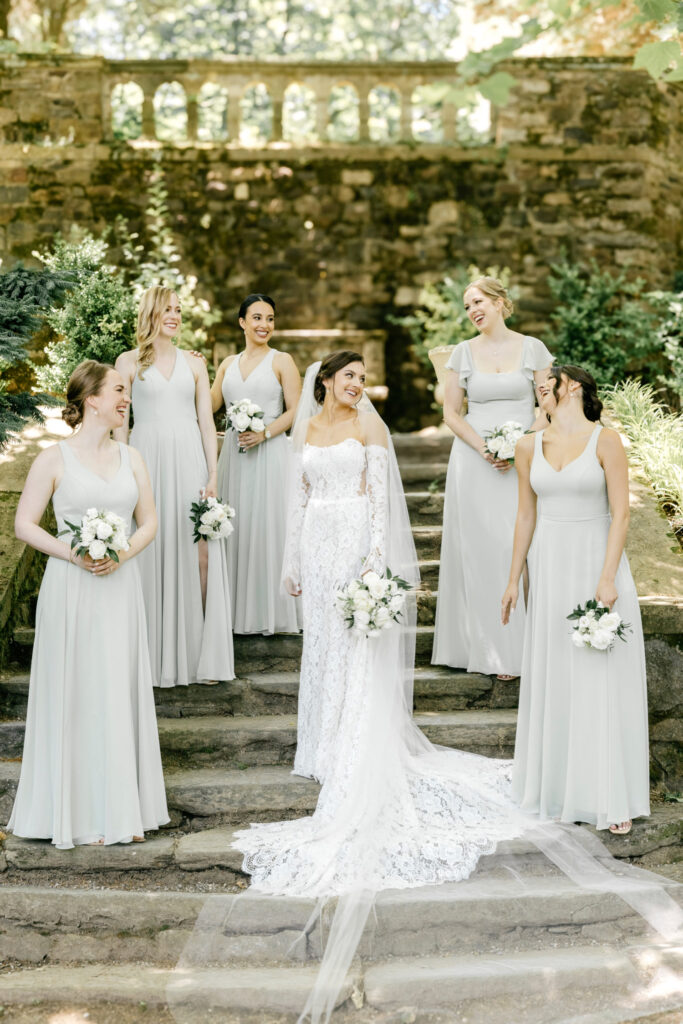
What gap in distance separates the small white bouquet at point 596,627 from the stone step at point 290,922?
1.01 meters

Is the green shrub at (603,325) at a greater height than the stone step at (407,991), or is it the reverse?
the green shrub at (603,325)

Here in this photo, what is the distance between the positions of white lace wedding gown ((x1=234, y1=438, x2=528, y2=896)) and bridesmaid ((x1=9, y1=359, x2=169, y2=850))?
2.03ft

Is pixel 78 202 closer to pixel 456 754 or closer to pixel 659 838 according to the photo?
pixel 456 754

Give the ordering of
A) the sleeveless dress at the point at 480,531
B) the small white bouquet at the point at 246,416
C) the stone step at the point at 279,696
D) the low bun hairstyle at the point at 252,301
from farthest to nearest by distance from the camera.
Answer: the low bun hairstyle at the point at 252,301 → the small white bouquet at the point at 246,416 → the sleeveless dress at the point at 480,531 → the stone step at the point at 279,696

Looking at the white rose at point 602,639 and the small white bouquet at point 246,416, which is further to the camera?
the small white bouquet at point 246,416

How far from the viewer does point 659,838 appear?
4895mm

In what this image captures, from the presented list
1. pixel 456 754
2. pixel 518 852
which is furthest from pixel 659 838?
pixel 456 754

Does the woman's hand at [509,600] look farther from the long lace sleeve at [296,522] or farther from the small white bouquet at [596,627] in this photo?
the long lace sleeve at [296,522]

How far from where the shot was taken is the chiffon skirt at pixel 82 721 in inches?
185

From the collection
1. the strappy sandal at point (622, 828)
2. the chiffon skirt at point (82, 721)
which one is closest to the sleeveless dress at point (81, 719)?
the chiffon skirt at point (82, 721)

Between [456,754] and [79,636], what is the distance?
1.95 meters

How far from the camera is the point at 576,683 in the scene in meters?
4.85

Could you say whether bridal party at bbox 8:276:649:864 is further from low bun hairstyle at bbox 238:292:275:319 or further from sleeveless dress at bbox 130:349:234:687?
low bun hairstyle at bbox 238:292:275:319

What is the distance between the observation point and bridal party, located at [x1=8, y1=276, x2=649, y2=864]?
15.4 feet
